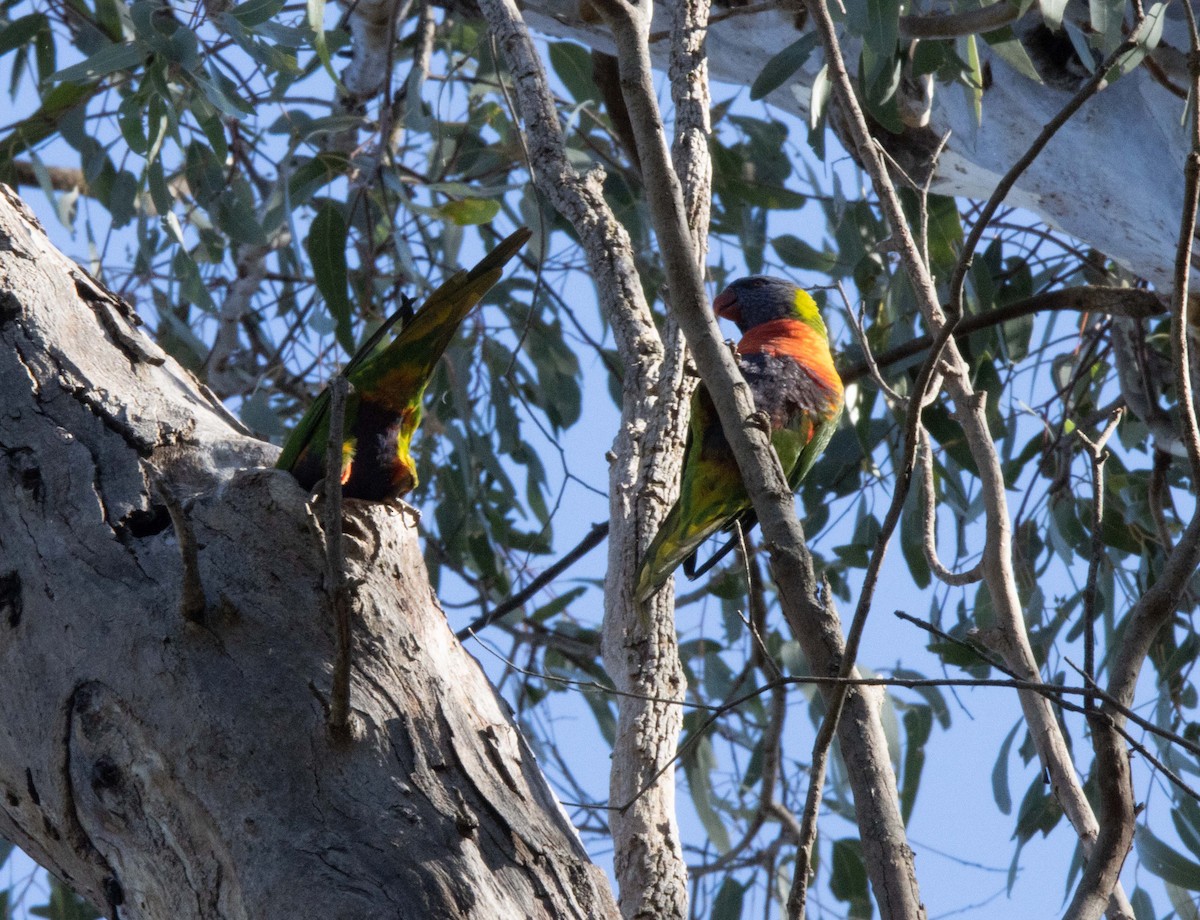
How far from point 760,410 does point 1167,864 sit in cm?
101

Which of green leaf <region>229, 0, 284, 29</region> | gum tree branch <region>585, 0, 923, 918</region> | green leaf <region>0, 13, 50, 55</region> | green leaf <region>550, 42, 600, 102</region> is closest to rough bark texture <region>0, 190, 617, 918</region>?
gum tree branch <region>585, 0, 923, 918</region>

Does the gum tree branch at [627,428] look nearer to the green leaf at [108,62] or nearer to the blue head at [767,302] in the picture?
the green leaf at [108,62]

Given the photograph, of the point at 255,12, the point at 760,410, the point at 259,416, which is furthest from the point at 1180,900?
the point at 255,12

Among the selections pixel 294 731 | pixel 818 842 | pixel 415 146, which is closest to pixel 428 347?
pixel 294 731

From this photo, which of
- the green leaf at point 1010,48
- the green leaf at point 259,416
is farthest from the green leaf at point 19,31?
the green leaf at point 1010,48

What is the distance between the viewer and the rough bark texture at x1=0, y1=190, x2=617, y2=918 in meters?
1.01

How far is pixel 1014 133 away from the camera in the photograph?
2.35 metres

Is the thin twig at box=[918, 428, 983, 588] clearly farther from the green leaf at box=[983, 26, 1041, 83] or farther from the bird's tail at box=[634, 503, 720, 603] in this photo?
the green leaf at box=[983, 26, 1041, 83]

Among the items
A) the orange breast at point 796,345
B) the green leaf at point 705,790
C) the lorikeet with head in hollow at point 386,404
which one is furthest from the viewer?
the green leaf at point 705,790

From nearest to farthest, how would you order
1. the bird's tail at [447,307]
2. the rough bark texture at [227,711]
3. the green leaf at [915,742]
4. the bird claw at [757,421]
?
the rough bark texture at [227,711], the bird claw at [757,421], the bird's tail at [447,307], the green leaf at [915,742]

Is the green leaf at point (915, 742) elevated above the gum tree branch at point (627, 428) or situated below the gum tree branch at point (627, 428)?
above

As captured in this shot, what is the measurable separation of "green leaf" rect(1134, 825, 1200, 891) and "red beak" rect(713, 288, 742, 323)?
4.74ft

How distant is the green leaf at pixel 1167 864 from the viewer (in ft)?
6.64

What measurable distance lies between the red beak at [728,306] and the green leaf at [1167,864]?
56.9 inches
